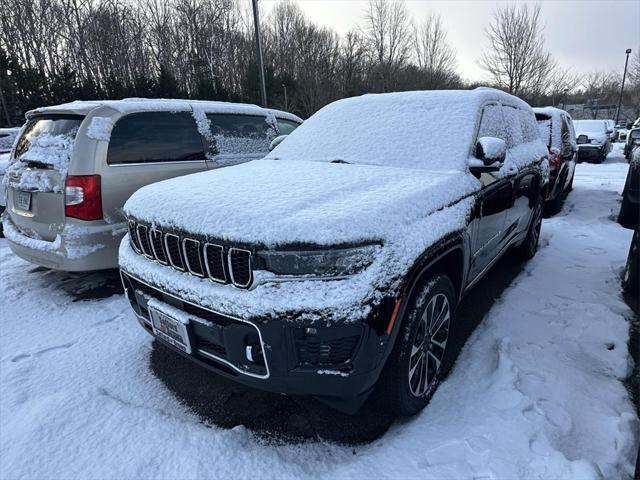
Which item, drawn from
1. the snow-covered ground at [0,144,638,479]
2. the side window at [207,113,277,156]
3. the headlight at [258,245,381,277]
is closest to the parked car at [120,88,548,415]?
the headlight at [258,245,381,277]

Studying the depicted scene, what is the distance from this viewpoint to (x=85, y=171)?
3418mm

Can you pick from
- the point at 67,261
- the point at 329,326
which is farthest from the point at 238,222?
the point at 67,261

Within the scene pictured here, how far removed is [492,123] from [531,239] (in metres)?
2.00

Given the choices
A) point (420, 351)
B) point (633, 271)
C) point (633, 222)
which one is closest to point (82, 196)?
point (420, 351)

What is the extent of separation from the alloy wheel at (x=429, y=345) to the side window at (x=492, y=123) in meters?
1.36

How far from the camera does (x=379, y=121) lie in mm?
3205

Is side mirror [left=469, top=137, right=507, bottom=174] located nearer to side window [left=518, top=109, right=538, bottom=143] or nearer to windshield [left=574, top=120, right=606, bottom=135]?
side window [left=518, top=109, right=538, bottom=143]

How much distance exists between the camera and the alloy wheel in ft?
7.22

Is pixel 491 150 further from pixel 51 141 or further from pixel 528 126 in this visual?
pixel 51 141

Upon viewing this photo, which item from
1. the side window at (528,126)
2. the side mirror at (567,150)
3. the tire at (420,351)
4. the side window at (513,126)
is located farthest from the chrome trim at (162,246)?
the side mirror at (567,150)

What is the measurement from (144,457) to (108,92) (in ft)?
90.9

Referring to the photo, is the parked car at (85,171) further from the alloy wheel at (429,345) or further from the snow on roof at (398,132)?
the alloy wheel at (429,345)

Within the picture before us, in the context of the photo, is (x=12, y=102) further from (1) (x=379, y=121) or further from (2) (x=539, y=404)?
(2) (x=539, y=404)

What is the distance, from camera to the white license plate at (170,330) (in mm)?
2064
